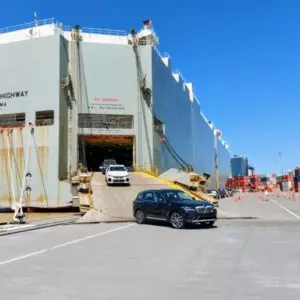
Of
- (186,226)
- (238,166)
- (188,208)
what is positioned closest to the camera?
(188,208)

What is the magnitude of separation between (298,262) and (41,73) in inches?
1260

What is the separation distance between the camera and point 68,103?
124 feet

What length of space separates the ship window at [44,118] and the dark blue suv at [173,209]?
19.5m

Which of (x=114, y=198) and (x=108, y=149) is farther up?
(x=108, y=149)

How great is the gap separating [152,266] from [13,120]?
32002mm

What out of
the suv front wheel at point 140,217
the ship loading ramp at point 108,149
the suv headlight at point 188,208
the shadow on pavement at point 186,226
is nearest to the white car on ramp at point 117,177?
the ship loading ramp at point 108,149

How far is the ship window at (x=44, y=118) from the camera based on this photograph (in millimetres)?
36469

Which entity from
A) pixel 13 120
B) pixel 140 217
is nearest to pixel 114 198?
pixel 140 217

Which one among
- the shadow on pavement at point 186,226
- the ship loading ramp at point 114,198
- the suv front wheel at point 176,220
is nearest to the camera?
the suv front wheel at point 176,220

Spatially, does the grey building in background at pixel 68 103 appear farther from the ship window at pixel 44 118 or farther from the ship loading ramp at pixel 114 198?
→ the ship loading ramp at pixel 114 198

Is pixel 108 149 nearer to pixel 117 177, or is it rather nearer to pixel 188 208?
pixel 117 177

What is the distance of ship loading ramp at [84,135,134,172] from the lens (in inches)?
1576

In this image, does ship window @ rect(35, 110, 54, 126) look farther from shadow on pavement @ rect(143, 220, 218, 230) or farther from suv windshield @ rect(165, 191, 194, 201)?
suv windshield @ rect(165, 191, 194, 201)

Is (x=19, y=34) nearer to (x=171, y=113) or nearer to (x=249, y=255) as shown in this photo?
(x=171, y=113)
